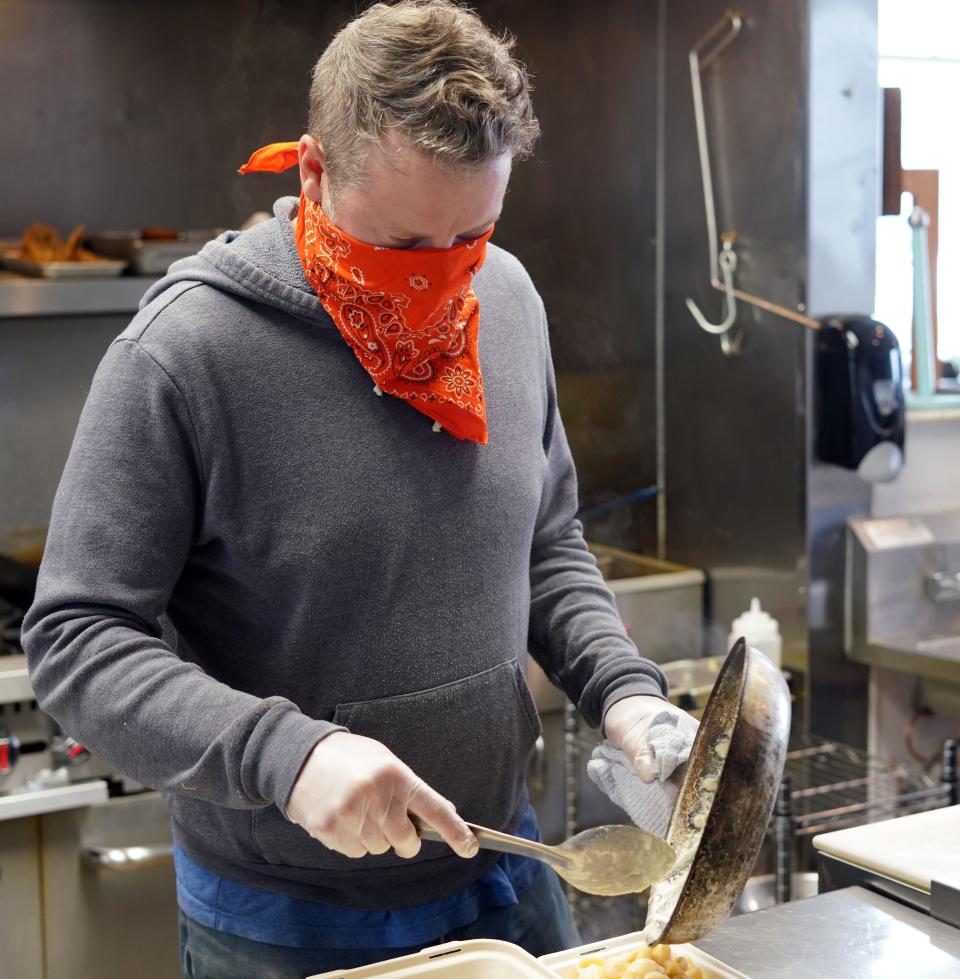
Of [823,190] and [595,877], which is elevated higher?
[823,190]

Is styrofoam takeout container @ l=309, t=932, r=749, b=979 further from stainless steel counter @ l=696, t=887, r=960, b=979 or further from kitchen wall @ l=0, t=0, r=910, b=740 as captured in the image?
kitchen wall @ l=0, t=0, r=910, b=740

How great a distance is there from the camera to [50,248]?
6.87 feet

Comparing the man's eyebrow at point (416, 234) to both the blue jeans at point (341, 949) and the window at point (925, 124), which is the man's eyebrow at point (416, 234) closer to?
the blue jeans at point (341, 949)

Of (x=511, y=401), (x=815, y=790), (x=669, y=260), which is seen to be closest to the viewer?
(x=511, y=401)

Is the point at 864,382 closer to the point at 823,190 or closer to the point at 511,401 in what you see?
the point at 823,190

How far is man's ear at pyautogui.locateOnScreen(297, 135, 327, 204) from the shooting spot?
1021 millimetres

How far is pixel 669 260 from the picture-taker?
2635 millimetres

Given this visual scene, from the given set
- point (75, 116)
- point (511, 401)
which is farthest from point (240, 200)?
point (511, 401)

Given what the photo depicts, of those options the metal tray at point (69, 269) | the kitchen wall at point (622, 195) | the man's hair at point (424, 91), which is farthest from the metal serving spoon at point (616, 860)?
the kitchen wall at point (622, 195)

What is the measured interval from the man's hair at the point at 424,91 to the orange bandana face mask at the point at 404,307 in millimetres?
77

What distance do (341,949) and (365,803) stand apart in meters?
0.31

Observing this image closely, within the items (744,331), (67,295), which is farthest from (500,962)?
(744,331)

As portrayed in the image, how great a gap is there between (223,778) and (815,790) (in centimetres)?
148

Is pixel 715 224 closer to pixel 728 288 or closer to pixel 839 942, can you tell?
pixel 728 288
